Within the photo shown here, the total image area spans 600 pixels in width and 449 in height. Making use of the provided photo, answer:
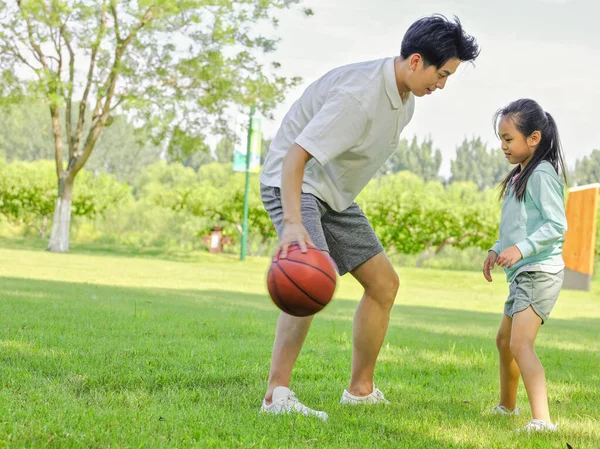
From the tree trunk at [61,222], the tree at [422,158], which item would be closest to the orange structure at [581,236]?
the tree trunk at [61,222]

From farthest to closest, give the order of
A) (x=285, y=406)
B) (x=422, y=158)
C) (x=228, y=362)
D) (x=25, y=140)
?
(x=25, y=140)
(x=422, y=158)
(x=228, y=362)
(x=285, y=406)

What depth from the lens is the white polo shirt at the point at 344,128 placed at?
3762 mm

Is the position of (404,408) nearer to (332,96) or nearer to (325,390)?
(325,390)

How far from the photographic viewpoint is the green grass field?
352 centimetres

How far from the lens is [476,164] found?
10062 cm

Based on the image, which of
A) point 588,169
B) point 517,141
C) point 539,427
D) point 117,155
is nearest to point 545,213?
point 517,141

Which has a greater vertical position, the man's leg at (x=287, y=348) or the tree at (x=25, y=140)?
the tree at (x=25, y=140)

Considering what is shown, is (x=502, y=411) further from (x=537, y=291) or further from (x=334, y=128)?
(x=334, y=128)

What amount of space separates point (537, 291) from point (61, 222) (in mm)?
27213

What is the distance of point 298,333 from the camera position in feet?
13.9

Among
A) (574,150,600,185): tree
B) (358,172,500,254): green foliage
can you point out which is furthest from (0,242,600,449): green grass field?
(574,150,600,185): tree

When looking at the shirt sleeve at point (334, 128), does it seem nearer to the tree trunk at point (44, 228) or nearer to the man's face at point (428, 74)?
the man's face at point (428, 74)

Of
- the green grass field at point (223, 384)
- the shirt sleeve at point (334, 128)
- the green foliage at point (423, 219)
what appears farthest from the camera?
the green foliage at point (423, 219)

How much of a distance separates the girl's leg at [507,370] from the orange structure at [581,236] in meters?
23.5
